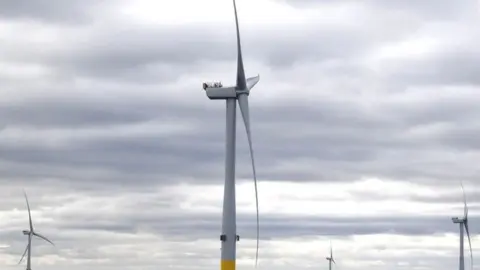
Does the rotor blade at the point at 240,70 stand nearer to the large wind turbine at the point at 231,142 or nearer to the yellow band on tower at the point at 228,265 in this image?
the large wind turbine at the point at 231,142

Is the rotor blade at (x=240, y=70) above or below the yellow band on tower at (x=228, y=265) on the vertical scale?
above

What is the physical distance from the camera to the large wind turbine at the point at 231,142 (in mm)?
123312

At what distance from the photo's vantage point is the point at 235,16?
4914 inches

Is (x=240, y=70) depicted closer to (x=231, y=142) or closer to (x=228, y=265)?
(x=231, y=142)

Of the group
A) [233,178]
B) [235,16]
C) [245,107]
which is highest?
[235,16]

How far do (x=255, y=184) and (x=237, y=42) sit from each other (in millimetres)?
16141

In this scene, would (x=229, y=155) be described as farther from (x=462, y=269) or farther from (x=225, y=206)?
(x=462, y=269)

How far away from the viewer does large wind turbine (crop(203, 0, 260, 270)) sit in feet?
405

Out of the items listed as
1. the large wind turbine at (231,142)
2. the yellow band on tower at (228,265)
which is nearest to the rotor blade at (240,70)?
the large wind turbine at (231,142)

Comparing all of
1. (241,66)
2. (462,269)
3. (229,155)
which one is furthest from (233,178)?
(462,269)

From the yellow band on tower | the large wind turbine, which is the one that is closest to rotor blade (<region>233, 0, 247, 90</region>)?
the large wind turbine

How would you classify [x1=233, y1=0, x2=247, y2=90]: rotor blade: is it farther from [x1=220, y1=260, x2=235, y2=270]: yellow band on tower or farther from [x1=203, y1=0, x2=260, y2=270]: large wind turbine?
[x1=220, y1=260, x2=235, y2=270]: yellow band on tower

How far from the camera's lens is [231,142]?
128750mm

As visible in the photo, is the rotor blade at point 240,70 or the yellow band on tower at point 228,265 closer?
the yellow band on tower at point 228,265
